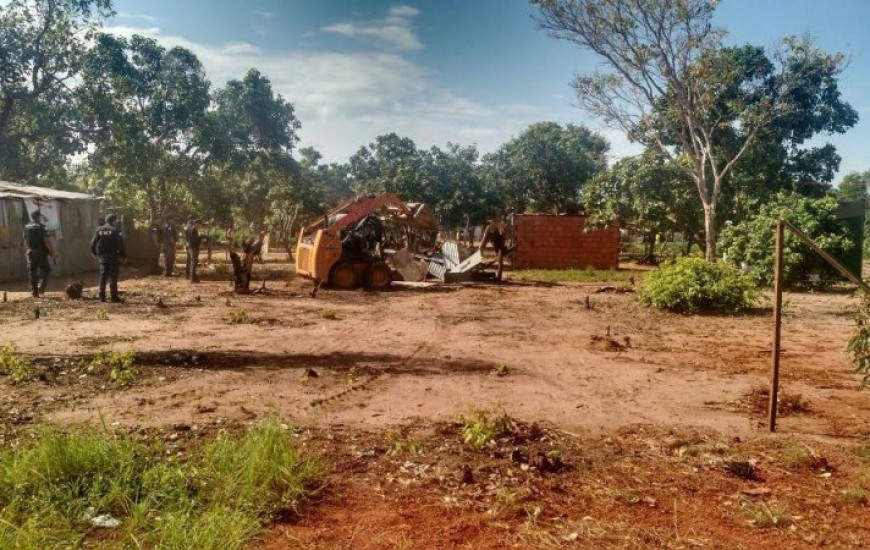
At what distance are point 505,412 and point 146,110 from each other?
22.0 metres

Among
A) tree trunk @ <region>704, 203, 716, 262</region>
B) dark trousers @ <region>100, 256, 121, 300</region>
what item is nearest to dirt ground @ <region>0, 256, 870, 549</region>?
dark trousers @ <region>100, 256, 121, 300</region>

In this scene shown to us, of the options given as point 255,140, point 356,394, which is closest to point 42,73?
point 255,140

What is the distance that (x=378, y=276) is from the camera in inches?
706

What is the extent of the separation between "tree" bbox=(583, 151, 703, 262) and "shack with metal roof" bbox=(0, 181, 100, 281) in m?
18.2

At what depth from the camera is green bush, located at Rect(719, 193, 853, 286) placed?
18375mm

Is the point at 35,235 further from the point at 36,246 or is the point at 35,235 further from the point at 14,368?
the point at 14,368

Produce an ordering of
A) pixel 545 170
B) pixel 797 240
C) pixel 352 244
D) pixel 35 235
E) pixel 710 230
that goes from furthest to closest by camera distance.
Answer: pixel 545 170 < pixel 710 230 < pixel 797 240 < pixel 352 244 < pixel 35 235

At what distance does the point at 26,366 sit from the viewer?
752cm

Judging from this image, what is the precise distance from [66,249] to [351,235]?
31.5ft

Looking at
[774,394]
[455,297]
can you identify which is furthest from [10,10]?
[774,394]

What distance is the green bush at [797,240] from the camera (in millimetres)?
18375

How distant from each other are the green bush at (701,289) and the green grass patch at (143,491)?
1108 centimetres

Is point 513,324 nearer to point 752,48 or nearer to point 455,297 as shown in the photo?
point 455,297

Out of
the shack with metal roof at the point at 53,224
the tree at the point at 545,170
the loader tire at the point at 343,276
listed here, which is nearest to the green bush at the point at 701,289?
the loader tire at the point at 343,276
